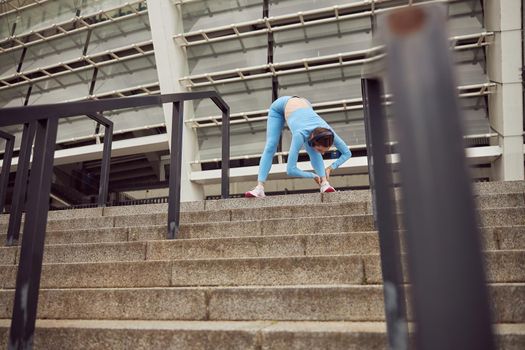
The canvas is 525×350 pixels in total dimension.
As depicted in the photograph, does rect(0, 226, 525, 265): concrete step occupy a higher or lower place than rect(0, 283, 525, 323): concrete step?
higher

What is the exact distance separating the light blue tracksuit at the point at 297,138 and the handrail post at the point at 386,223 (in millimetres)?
3105

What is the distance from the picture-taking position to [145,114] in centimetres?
1442

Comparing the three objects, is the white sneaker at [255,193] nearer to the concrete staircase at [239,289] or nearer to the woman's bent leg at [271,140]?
the woman's bent leg at [271,140]

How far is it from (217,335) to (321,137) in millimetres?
2763

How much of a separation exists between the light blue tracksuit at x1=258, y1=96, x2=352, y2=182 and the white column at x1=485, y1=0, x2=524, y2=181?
27.8 feet

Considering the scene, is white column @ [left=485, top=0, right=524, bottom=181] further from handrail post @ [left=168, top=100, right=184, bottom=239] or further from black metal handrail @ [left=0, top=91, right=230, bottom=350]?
black metal handrail @ [left=0, top=91, right=230, bottom=350]

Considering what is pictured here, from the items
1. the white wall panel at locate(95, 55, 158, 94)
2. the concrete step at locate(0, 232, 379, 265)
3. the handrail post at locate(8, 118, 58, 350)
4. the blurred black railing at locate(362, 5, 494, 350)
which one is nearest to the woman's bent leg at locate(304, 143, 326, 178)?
the concrete step at locate(0, 232, 379, 265)

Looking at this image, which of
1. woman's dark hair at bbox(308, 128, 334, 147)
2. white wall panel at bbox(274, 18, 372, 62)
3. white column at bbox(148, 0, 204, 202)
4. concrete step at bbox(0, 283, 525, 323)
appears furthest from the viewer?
white column at bbox(148, 0, 204, 202)

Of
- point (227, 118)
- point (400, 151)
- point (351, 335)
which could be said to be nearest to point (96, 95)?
point (227, 118)

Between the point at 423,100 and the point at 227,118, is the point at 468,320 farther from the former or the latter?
the point at 227,118

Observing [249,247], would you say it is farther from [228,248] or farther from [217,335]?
[217,335]

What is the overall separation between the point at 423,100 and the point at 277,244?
2.51m

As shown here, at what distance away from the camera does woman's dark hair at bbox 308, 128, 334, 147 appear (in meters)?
4.36

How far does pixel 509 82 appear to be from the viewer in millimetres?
11391
